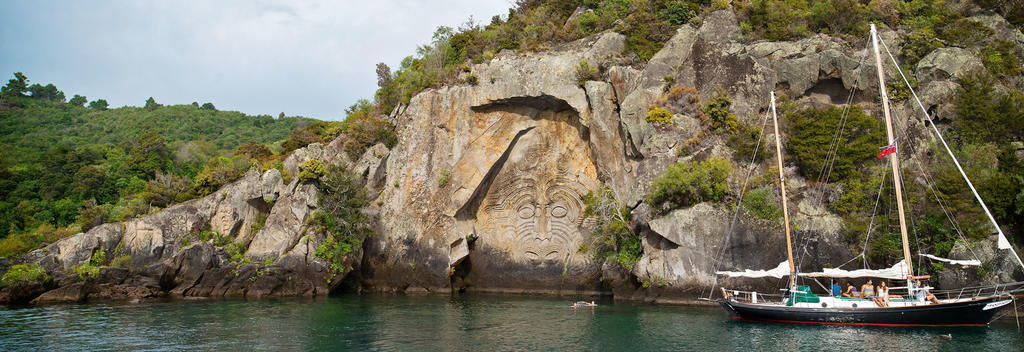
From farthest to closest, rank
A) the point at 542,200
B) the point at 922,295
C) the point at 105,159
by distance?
the point at 105,159 < the point at 542,200 < the point at 922,295

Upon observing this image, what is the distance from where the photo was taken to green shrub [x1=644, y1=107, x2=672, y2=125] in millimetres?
32438

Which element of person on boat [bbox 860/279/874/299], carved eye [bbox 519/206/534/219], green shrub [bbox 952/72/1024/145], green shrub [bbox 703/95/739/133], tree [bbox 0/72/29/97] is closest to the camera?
person on boat [bbox 860/279/874/299]

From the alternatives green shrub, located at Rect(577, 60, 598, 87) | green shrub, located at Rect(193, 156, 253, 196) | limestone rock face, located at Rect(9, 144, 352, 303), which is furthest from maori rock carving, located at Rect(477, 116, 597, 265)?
green shrub, located at Rect(193, 156, 253, 196)

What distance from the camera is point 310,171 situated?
37.1 m

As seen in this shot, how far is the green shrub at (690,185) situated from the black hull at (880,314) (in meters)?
6.61

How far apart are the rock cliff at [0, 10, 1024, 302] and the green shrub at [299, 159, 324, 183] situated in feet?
1.81

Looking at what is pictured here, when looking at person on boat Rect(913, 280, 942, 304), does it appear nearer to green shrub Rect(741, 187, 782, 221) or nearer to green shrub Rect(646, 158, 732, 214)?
green shrub Rect(741, 187, 782, 221)

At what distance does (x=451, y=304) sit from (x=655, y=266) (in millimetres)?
10806

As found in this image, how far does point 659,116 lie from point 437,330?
17.8 metres

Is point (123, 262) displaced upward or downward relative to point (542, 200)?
downward

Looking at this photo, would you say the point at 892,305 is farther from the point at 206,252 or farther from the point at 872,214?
the point at 206,252

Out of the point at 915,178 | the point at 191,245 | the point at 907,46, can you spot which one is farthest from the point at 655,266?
the point at 191,245

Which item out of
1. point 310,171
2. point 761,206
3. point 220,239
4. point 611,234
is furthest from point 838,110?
point 220,239

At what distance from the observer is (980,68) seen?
29391mm
